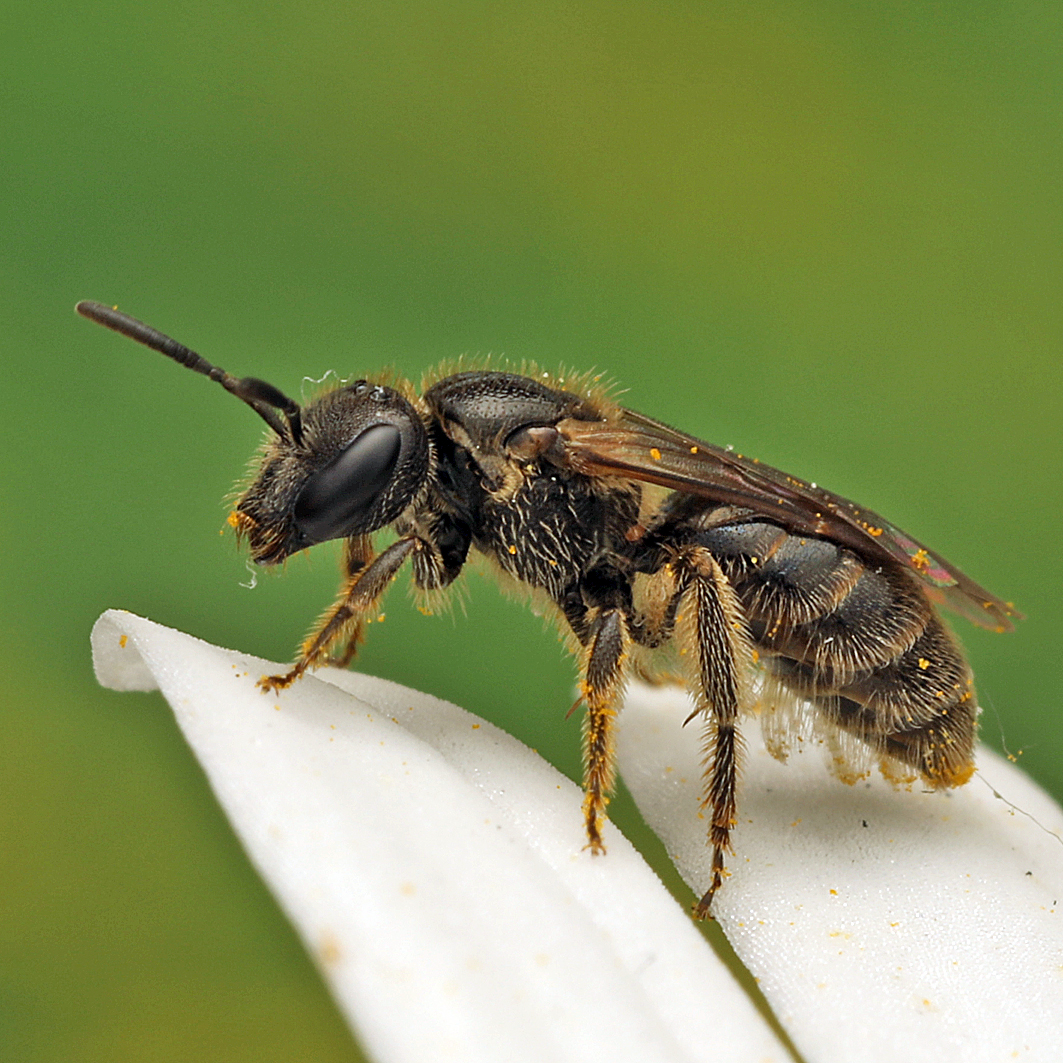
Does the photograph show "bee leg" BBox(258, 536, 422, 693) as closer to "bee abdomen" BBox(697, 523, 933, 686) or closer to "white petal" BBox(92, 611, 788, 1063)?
"white petal" BBox(92, 611, 788, 1063)

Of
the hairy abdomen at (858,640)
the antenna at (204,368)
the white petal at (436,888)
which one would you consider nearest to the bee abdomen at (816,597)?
the hairy abdomen at (858,640)

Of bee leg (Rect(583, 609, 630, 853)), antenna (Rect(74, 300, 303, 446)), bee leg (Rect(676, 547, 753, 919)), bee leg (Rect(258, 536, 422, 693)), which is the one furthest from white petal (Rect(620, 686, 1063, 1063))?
antenna (Rect(74, 300, 303, 446))

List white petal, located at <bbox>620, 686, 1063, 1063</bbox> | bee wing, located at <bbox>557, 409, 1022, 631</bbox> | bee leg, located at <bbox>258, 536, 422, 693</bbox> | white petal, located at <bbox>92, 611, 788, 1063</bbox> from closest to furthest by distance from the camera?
white petal, located at <bbox>92, 611, 788, 1063</bbox>, white petal, located at <bbox>620, 686, 1063, 1063</bbox>, bee leg, located at <bbox>258, 536, 422, 693</bbox>, bee wing, located at <bbox>557, 409, 1022, 631</bbox>

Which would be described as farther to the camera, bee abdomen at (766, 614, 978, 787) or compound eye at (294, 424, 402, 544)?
bee abdomen at (766, 614, 978, 787)

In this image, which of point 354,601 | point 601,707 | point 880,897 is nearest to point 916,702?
point 880,897

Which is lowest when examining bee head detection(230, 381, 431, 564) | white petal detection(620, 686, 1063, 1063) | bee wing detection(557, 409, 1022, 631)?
white petal detection(620, 686, 1063, 1063)

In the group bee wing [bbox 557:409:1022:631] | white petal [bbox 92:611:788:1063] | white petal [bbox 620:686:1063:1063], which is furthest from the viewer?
bee wing [bbox 557:409:1022:631]

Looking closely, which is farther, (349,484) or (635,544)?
(635,544)

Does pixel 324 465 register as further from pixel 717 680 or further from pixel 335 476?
pixel 717 680
